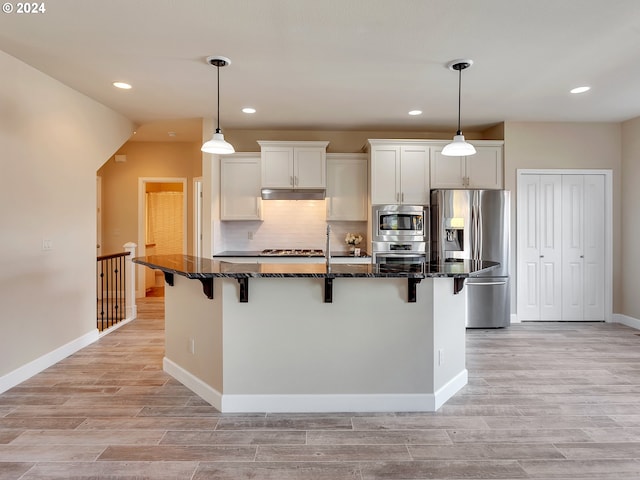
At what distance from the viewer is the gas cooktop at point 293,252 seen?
4.91m

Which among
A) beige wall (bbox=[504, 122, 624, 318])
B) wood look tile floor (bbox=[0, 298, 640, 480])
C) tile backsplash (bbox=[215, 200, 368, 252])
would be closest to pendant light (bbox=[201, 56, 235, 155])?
wood look tile floor (bbox=[0, 298, 640, 480])

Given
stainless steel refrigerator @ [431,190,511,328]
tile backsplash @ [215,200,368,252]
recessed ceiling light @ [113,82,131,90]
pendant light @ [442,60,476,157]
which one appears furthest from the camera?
tile backsplash @ [215,200,368,252]

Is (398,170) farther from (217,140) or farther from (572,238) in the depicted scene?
(217,140)

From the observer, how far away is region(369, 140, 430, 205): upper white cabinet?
4977 millimetres

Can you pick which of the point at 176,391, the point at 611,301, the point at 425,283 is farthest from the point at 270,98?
the point at 611,301

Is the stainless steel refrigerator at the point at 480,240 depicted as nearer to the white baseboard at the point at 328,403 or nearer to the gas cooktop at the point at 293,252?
the gas cooktop at the point at 293,252

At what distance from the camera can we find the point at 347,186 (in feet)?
17.2

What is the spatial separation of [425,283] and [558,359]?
2076mm

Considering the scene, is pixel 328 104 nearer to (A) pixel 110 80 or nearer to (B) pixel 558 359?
(A) pixel 110 80

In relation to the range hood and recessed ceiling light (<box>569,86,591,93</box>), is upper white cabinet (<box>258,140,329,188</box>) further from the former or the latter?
recessed ceiling light (<box>569,86,591,93</box>)

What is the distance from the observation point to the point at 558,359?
3.64 meters

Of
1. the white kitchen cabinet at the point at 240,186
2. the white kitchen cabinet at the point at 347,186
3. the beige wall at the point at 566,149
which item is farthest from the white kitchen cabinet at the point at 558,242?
the white kitchen cabinet at the point at 240,186

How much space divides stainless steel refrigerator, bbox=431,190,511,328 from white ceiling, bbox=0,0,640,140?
1.11 meters

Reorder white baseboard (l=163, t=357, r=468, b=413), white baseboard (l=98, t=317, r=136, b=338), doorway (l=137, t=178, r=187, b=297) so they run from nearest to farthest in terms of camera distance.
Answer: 1. white baseboard (l=163, t=357, r=468, b=413)
2. white baseboard (l=98, t=317, r=136, b=338)
3. doorway (l=137, t=178, r=187, b=297)
